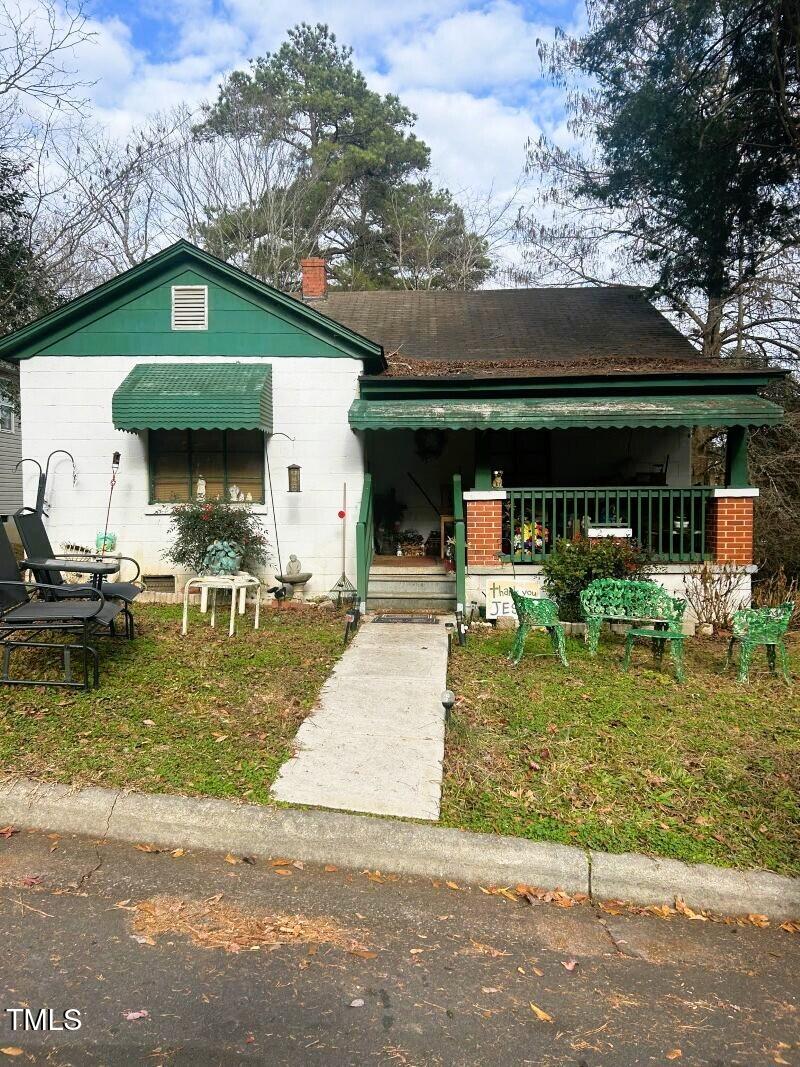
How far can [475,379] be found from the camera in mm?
9852

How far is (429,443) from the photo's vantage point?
12.7 metres

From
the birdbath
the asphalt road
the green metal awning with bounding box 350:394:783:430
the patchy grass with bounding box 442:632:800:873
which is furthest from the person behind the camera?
the birdbath

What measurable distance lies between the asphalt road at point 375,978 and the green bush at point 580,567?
17.1 ft

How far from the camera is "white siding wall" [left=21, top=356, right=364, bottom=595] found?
10.5 metres

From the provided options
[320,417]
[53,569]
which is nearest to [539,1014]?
[53,569]

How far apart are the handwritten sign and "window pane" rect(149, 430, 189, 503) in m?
4.51

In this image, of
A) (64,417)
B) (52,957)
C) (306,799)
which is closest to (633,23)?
(64,417)

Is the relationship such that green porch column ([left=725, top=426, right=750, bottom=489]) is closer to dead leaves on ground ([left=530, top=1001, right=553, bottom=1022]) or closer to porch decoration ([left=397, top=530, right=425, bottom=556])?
porch decoration ([left=397, top=530, right=425, bottom=556])

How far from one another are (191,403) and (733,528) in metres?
6.92

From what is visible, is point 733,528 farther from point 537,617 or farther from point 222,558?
point 222,558

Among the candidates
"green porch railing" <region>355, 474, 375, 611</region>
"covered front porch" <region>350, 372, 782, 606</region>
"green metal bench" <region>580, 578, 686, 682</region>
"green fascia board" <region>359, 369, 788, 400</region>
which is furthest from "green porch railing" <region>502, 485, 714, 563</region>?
"green porch railing" <region>355, 474, 375, 611</region>

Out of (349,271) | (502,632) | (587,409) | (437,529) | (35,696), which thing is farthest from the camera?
(349,271)

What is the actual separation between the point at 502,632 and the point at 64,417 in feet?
21.7

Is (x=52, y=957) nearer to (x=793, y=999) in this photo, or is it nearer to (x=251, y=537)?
(x=793, y=999)
